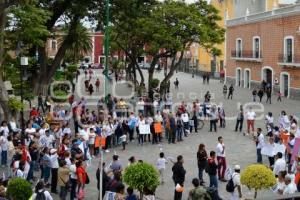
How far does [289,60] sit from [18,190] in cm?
3338

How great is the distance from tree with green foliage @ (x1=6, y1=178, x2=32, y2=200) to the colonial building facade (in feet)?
104

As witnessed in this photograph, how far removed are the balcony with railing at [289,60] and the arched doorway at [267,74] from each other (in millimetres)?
2490

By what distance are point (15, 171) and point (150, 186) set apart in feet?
14.3

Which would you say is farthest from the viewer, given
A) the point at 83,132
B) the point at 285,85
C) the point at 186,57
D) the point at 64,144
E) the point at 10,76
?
the point at 186,57

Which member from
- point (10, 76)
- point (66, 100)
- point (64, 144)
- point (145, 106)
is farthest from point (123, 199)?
point (66, 100)

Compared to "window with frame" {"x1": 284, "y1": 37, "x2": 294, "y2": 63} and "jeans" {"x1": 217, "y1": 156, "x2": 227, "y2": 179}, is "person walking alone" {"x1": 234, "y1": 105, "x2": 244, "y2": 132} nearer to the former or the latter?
"jeans" {"x1": 217, "y1": 156, "x2": 227, "y2": 179}

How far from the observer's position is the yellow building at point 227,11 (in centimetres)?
5803

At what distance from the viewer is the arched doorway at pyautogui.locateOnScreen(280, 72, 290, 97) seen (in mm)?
42062

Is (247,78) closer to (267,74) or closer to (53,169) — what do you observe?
(267,74)

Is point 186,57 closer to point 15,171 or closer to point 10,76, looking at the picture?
point 10,76

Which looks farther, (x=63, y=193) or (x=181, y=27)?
(x=181, y=27)

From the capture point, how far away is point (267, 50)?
151ft

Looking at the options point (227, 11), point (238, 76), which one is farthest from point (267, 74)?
point (227, 11)

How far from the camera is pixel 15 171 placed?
47.5 feet
